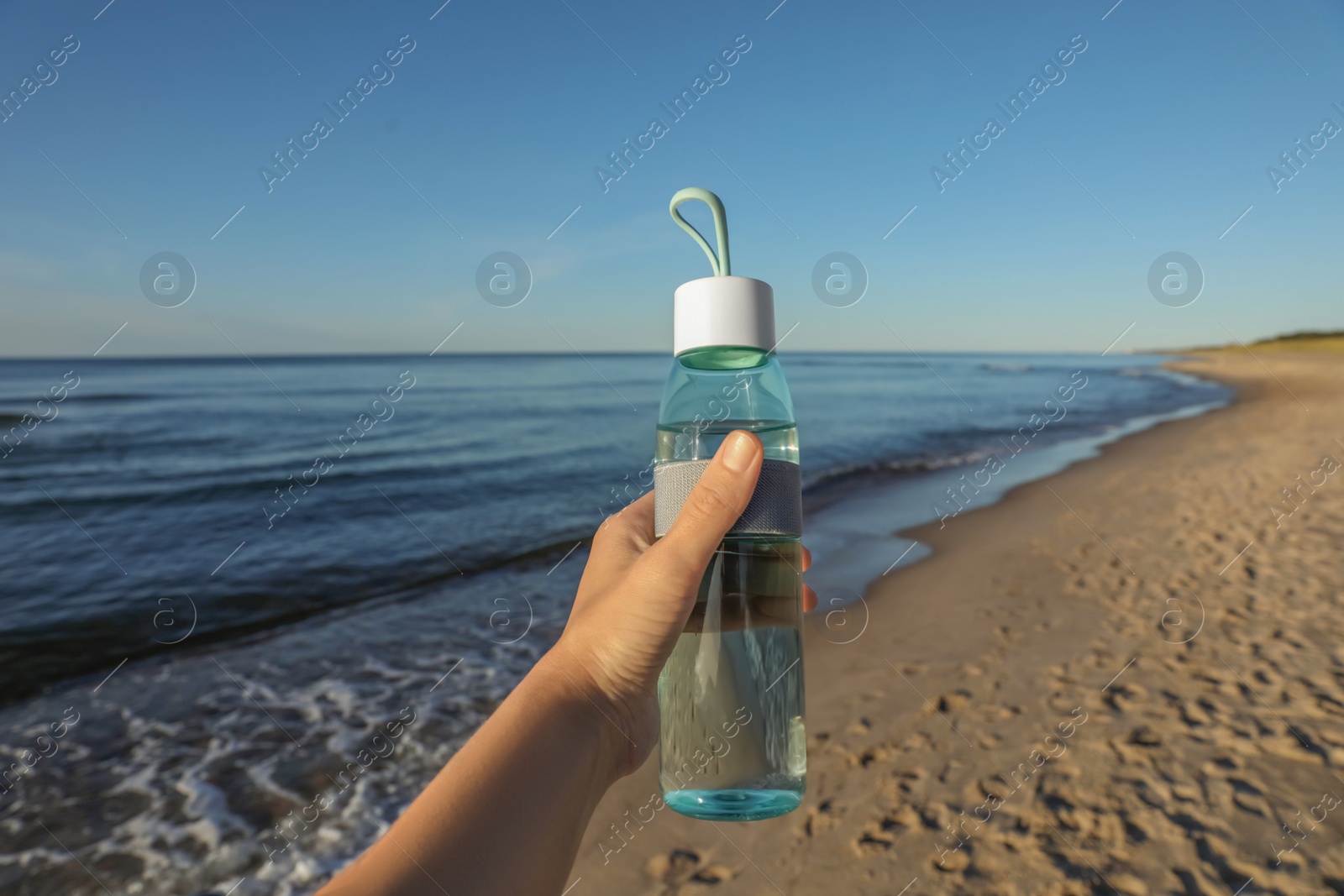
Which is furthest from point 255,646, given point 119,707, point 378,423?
point 378,423

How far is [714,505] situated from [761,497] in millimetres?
143

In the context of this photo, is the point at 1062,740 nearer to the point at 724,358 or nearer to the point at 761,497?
the point at 761,497

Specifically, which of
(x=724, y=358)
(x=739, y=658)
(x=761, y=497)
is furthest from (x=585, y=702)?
(x=724, y=358)

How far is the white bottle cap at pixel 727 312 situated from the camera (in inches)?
64.4

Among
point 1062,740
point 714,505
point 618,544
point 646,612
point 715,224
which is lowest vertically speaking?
point 1062,740

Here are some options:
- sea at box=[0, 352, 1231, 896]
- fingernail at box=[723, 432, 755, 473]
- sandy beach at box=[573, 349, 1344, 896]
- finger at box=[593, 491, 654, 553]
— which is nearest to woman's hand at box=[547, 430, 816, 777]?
fingernail at box=[723, 432, 755, 473]

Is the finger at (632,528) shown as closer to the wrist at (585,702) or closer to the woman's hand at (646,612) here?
the woman's hand at (646,612)

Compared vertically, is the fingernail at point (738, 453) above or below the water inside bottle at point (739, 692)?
above

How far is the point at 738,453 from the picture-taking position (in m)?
1.54

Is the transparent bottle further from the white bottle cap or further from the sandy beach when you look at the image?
the sandy beach

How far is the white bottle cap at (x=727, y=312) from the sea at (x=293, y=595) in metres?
3.18

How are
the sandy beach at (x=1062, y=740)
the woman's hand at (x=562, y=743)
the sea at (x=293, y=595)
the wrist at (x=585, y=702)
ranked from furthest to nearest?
the sea at (x=293, y=595) → the sandy beach at (x=1062, y=740) → the wrist at (x=585, y=702) → the woman's hand at (x=562, y=743)

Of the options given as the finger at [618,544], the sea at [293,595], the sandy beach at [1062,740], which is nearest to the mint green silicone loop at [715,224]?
the finger at [618,544]

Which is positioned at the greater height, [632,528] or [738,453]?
[738,453]
